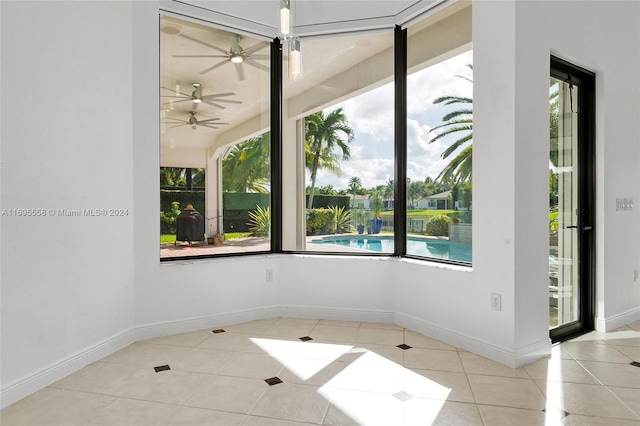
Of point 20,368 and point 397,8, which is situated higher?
point 397,8

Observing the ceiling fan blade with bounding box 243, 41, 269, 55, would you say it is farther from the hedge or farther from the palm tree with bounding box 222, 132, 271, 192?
the hedge

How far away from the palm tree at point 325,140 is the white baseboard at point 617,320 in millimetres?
2734

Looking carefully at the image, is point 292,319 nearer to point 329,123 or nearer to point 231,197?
point 231,197

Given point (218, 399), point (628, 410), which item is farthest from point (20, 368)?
point (628, 410)

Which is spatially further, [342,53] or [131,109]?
[342,53]

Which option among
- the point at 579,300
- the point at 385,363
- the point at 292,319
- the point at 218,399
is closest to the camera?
the point at 218,399

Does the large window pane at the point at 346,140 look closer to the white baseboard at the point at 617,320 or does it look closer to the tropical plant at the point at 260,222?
the tropical plant at the point at 260,222

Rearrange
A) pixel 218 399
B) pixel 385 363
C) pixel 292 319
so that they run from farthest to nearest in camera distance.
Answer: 1. pixel 292 319
2. pixel 385 363
3. pixel 218 399

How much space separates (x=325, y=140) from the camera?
4105 mm

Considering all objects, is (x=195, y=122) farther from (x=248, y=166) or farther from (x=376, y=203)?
(x=376, y=203)

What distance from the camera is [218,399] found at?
236 cm

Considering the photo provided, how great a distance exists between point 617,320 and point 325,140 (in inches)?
126

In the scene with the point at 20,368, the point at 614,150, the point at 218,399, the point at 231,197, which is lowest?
the point at 218,399

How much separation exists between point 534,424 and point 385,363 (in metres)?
1.03
